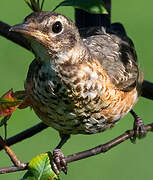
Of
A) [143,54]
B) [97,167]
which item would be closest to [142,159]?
[97,167]

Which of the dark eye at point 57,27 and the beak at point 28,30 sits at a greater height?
the beak at point 28,30

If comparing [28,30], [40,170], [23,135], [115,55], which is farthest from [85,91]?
[40,170]

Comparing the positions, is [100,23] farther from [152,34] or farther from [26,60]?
[152,34]

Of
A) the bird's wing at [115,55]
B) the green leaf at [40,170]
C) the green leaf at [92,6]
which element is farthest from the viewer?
the bird's wing at [115,55]

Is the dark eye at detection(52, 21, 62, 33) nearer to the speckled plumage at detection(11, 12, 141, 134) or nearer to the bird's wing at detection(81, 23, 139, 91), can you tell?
the speckled plumage at detection(11, 12, 141, 134)

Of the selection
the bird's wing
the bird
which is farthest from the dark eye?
the bird's wing

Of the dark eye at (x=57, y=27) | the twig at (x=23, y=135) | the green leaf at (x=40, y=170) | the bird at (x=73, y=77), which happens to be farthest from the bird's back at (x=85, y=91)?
the green leaf at (x=40, y=170)

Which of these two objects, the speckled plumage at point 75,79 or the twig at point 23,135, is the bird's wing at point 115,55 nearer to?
the speckled plumage at point 75,79
